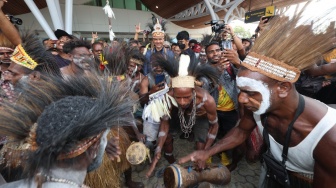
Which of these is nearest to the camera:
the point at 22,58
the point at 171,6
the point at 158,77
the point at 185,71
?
the point at 22,58

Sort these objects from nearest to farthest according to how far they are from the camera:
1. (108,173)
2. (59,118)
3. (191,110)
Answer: (59,118)
(108,173)
(191,110)

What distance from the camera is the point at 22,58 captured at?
2055 mm

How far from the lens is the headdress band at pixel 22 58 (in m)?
2.03

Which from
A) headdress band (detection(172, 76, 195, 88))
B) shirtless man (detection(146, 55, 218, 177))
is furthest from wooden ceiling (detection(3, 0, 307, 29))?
headdress band (detection(172, 76, 195, 88))

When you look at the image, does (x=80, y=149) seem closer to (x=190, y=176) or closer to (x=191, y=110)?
(x=190, y=176)

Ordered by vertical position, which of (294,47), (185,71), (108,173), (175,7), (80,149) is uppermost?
(175,7)

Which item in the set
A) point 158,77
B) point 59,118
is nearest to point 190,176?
point 59,118

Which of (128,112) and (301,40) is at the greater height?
(301,40)

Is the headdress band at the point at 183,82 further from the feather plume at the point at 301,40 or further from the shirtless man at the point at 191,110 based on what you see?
the feather plume at the point at 301,40

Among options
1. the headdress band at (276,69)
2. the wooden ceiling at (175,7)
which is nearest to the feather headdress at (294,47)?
the headdress band at (276,69)

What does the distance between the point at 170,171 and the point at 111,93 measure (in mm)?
969

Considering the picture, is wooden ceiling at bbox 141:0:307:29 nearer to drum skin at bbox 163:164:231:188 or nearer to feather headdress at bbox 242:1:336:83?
feather headdress at bbox 242:1:336:83

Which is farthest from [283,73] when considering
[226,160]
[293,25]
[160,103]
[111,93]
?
[226,160]

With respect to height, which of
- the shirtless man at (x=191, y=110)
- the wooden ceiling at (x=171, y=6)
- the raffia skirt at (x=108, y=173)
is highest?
the wooden ceiling at (x=171, y=6)
